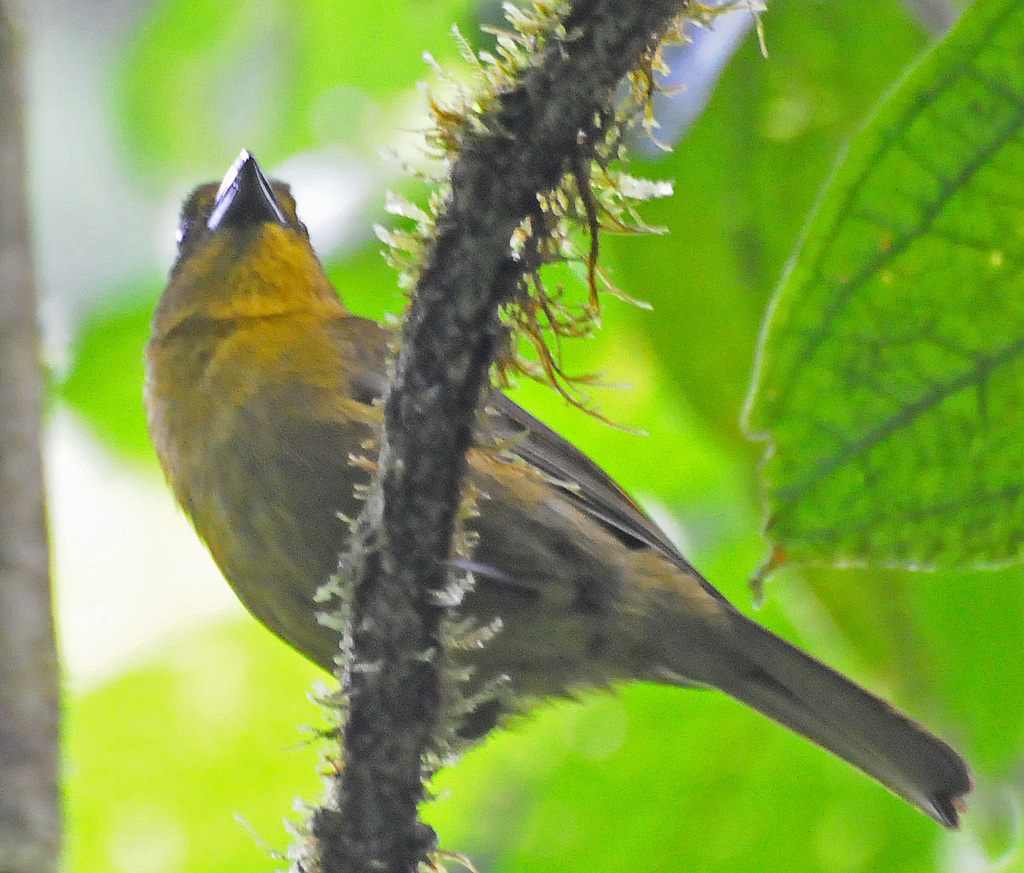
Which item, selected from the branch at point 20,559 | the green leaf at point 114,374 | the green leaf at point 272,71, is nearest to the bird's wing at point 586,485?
the branch at point 20,559

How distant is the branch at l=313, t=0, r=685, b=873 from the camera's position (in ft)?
4.91

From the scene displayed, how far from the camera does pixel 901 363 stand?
1989 millimetres

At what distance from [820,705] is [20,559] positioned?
182 cm

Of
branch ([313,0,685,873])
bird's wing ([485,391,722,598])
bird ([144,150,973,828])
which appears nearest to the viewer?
branch ([313,0,685,873])

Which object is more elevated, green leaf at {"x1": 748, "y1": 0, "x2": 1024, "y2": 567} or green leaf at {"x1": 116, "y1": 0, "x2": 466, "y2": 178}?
green leaf at {"x1": 116, "y1": 0, "x2": 466, "y2": 178}

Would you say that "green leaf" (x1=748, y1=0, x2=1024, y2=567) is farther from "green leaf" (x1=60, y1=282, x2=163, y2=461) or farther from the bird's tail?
"green leaf" (x1=60, y1=282, x2=163, y2=461)

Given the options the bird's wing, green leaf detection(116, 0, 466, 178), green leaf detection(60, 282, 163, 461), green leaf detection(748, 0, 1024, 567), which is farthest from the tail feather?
green leaf detection(116, 0, 466, 178)

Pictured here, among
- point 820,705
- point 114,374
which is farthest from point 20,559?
point 114,374

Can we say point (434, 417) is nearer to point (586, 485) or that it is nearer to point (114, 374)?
point (586, 485)

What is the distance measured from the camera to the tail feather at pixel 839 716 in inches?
Answer: 113

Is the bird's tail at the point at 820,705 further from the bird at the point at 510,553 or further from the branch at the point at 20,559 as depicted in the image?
the branch at the point at 20,559

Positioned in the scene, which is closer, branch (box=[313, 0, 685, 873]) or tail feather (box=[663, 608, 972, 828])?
branch (box=[313, 0, 685, 873])

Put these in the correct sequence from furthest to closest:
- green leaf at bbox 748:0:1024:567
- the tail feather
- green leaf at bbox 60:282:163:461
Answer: green leaf at bbox 60:282:163:461 < the tail feather < green leaf at bbox 748:0:1024:567

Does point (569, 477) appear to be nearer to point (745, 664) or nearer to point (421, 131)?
point (745, 664)
